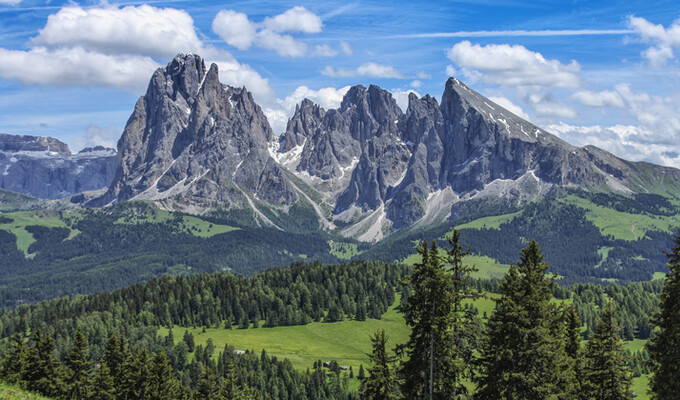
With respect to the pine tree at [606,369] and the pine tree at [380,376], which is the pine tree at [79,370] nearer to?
the pine tree at [380,376]

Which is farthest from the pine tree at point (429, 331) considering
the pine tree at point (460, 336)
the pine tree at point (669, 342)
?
the pine tree at point (669, 342)

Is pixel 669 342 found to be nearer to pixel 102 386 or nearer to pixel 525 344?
pixel 525 344

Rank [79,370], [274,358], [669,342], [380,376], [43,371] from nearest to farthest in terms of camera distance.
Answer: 1. [669,342]
2. [380,376]
3. [43,371]
4. [79,370]
5. [274,358]

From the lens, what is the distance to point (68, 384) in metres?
74.1

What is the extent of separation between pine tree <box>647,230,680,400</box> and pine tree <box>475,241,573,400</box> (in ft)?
23.1

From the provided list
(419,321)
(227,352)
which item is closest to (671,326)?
(419,321)

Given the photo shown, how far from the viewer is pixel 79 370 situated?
75750 millimetres

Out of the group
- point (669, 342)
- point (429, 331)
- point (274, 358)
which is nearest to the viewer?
point (429, 331)

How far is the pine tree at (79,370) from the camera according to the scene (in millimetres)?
74125

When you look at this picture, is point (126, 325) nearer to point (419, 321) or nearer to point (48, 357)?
point (48, 357)

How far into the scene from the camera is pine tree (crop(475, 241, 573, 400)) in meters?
38.2

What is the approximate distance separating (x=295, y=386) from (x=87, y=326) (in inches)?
2944

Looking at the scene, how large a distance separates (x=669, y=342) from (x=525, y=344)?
1146 cm

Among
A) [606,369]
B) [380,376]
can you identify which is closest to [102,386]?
[380,376]
